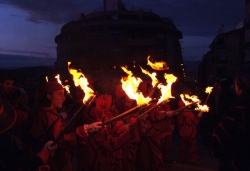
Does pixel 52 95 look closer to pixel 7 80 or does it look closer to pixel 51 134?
pixel 51 134

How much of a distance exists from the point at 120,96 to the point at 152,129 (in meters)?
0.97

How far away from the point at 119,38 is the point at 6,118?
50.3 metres

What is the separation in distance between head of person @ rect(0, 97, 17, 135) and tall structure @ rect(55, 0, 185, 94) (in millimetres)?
47094

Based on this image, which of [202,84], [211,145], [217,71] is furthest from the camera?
[217,71]

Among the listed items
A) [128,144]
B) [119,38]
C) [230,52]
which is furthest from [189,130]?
[230,52]

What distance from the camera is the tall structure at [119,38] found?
2023 inches

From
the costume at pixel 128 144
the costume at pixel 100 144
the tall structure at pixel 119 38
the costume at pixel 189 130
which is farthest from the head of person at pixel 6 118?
the tall structure at pixel 119 38

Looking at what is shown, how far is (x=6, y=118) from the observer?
2.48m

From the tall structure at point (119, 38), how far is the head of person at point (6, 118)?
47094 millimetres

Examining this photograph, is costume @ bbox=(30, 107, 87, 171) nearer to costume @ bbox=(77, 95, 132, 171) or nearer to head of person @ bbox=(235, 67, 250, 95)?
costume @ bbox=(77, 95, 132, 171)

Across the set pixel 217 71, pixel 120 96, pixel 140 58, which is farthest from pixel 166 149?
pixel 217 71

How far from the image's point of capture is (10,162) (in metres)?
2.44

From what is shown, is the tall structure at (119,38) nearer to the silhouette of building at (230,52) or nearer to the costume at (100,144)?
the silhouette of building at (230,52)

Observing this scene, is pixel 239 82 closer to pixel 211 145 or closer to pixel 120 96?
pixel 211 145
